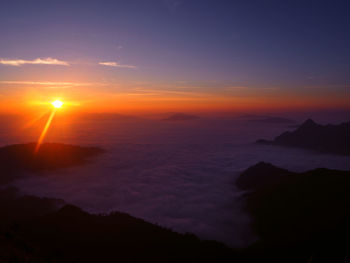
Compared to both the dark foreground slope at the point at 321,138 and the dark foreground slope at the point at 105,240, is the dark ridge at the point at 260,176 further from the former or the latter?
the dark foreground slope at the point at 321,138

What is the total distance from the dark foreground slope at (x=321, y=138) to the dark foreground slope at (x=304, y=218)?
11543 centimetres

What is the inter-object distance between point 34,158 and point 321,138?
184 meters

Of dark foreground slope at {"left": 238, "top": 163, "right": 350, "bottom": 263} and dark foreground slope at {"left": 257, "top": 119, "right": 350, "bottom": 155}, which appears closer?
dark foreground slope at {"left": 238, "top": 163, "right": 350, "bottom": 263}

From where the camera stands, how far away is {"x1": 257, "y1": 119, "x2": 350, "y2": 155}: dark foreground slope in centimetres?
14754

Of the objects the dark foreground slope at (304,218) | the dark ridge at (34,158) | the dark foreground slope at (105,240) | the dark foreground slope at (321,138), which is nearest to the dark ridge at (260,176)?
the dark foreground slope at (304,218)

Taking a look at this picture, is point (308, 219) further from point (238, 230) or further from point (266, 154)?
point (266, 154)

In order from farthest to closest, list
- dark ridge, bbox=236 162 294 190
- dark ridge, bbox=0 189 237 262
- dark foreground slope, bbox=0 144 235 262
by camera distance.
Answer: dark ridge, bbox=236 162 294 190, dark ridge, bbox=0 189 237 262, dark foreground slope, bbox=0 144 235 262

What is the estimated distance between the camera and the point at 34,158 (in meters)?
104

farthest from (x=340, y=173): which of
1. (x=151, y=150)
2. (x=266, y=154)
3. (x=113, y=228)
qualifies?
(x=151, y=150)

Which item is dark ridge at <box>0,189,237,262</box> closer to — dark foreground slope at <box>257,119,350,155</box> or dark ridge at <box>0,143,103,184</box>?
dark ridge at <box>0,143,103,184</box>

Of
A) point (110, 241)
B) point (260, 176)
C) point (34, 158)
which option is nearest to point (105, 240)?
point (110, 241)

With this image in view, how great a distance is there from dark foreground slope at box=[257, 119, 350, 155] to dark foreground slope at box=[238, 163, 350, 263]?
115 meters

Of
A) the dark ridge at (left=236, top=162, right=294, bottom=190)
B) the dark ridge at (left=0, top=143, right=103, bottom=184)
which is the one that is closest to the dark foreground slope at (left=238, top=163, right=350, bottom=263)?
the dark ridge at (left=236, top=162, right=294, bottom=190)

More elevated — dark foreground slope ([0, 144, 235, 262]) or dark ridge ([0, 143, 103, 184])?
dark foreground slope ([0, 144, 235, 262])
